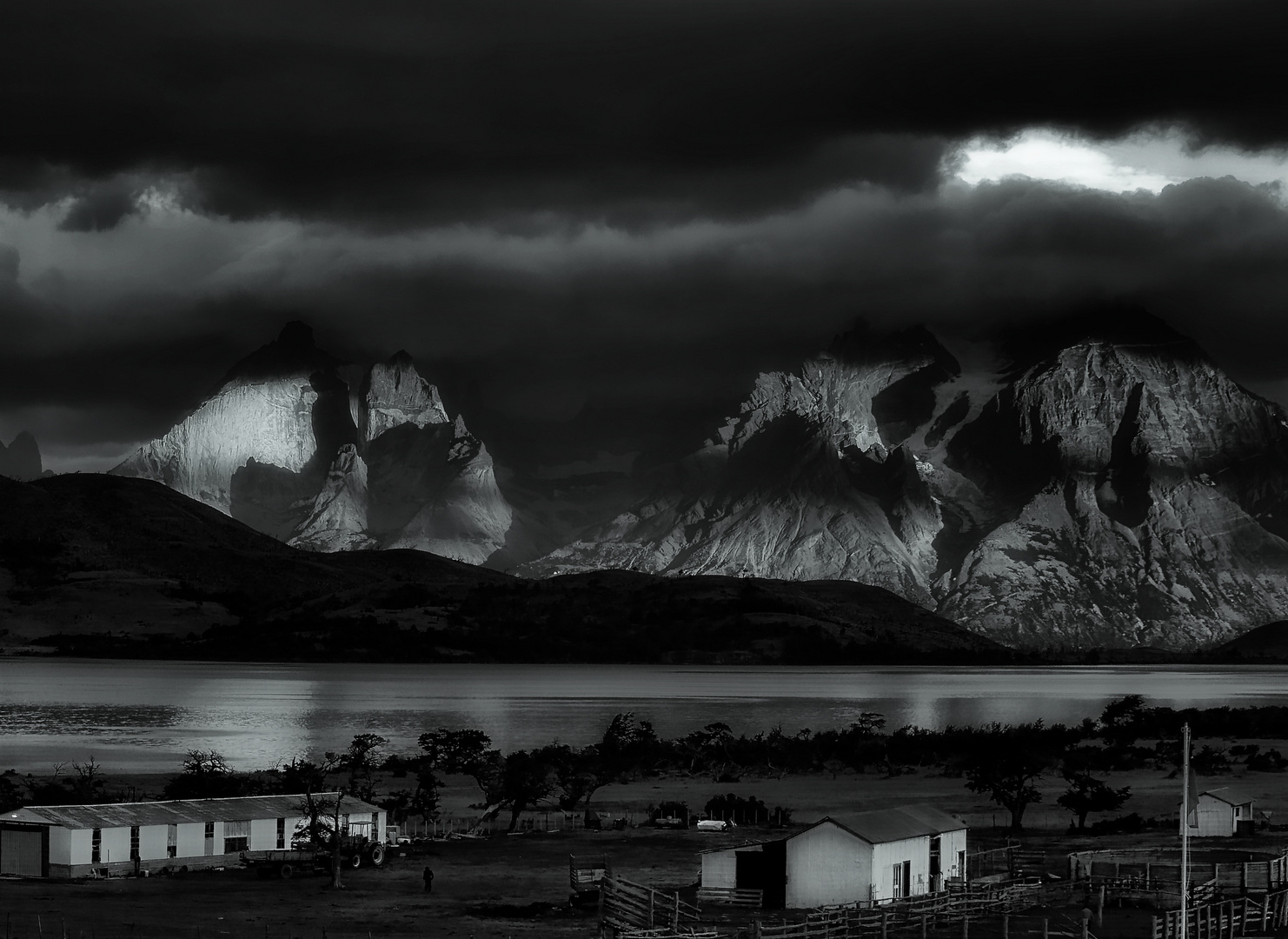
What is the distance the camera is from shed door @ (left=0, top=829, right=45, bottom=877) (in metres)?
82.6

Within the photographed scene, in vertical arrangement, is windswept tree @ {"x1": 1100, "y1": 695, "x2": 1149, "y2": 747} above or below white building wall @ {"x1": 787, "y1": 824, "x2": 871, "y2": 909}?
below

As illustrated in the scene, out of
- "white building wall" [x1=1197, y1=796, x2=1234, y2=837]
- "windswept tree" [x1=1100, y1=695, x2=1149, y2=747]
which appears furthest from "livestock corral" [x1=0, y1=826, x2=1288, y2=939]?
"windswept tree" [x1=1100, y1=695, x2=1149, y2=747]

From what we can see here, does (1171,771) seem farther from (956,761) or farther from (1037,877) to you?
(1037,877)

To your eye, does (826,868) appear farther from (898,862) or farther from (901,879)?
(901,879)

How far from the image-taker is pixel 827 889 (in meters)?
69.8

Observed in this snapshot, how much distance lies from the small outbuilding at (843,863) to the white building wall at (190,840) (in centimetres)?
2830

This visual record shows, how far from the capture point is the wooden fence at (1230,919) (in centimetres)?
6031

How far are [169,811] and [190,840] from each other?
2.12 meters

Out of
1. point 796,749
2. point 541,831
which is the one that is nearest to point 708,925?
point 541,831

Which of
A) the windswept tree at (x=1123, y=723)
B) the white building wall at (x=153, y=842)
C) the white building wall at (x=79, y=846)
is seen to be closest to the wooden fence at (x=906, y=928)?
the white building wall at (x=153, y=842)

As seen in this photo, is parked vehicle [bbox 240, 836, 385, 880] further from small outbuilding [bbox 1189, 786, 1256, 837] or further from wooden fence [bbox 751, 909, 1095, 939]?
small outbuilding [bbox 1189, 786, 1256, 837]

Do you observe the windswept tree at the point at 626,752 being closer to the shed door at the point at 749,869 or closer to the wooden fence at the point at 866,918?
the shed door at the point at 749,869

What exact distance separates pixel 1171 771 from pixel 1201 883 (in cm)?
6955

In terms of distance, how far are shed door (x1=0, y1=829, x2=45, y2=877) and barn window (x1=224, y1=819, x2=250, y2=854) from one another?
373 inches
